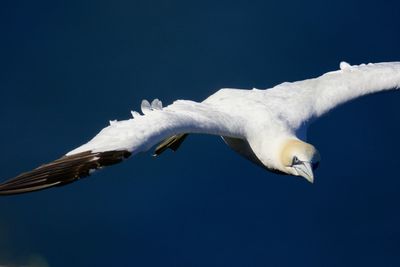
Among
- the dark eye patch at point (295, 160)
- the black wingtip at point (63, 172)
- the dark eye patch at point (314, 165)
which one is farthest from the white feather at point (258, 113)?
the dark eye patch at point (314, 165)

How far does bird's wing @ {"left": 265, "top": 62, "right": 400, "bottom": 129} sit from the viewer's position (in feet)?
43.3

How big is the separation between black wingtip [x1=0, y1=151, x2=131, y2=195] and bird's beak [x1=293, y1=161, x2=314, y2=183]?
8.66 ft


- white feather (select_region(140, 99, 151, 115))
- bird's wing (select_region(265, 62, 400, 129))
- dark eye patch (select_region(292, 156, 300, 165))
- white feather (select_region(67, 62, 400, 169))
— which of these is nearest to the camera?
white feather (select_region(67, 62, 400, 169))

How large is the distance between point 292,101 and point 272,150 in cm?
122

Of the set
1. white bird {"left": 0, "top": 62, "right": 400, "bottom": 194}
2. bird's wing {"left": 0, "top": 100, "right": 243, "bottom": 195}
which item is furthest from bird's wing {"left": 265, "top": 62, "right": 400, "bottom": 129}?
bird's wing {"left": 0, "top": 100, "right": 243, "bottom": 195}

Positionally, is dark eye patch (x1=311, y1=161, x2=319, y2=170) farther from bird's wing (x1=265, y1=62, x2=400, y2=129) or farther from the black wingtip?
the black wingtip

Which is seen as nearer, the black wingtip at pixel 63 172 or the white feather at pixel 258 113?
the black wingtip at pixel 63 172

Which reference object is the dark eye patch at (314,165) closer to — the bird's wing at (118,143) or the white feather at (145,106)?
the bird's wing at (118,143)

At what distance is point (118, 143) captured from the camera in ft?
34.6

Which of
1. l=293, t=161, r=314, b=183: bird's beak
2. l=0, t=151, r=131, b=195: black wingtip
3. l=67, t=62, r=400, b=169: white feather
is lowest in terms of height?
l=293, t=161, r=314, b=183: bird's beak

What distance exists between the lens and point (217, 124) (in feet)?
38.9

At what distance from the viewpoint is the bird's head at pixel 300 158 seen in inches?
467

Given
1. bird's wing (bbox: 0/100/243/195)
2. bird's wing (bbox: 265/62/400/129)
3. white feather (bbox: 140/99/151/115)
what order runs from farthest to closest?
bird's wing (bbox: 265/62/400/129)
white feather (bbox: 140/99/151/115)
bird's wing (bbox: 0/100/243/195)

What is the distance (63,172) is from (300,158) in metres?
3.23
